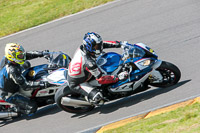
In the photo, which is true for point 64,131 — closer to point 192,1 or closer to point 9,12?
point 192,1

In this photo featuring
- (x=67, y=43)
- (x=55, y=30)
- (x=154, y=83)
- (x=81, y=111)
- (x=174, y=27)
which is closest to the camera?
(x=154, y=83)

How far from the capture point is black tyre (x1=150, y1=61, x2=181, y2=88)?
323 inches

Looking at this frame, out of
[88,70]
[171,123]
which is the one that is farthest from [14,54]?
[171,123]

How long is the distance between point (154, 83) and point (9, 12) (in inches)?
413

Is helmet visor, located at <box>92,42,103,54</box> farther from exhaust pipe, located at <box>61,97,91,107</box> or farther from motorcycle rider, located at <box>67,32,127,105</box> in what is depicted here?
exhaust pipe, located at <box>61,97,91,107</box>

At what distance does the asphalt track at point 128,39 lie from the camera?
8.45m

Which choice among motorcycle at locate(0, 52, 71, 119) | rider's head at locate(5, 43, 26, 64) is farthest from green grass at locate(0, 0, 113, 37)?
rider's head at locate(5, 43, 26, 64)

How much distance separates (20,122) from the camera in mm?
9516

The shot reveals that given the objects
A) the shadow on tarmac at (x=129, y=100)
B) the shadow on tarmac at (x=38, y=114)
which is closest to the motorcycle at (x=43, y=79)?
the shadow on tarmac at (x=38, y=114)

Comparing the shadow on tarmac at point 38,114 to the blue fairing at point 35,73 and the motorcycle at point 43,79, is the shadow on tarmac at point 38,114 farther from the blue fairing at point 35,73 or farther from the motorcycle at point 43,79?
the blue fairing at point 35,73

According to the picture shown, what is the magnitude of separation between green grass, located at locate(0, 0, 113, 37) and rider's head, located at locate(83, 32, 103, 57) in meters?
7.13

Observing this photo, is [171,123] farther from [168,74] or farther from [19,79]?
[19,79]

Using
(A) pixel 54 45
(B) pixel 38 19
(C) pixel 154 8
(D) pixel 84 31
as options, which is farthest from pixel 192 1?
(B) pixel 38 19

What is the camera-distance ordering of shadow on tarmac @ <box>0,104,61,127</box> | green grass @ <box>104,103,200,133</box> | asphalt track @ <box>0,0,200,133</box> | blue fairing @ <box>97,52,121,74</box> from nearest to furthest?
green grass @ <box>104,103,200,133</box>, blue fairing @ <box>97,52,121,74</box>, asphalt track @ <box>0,0,200,133</box>, shadow on tarmac @ <box>0,104,61,127</box>
